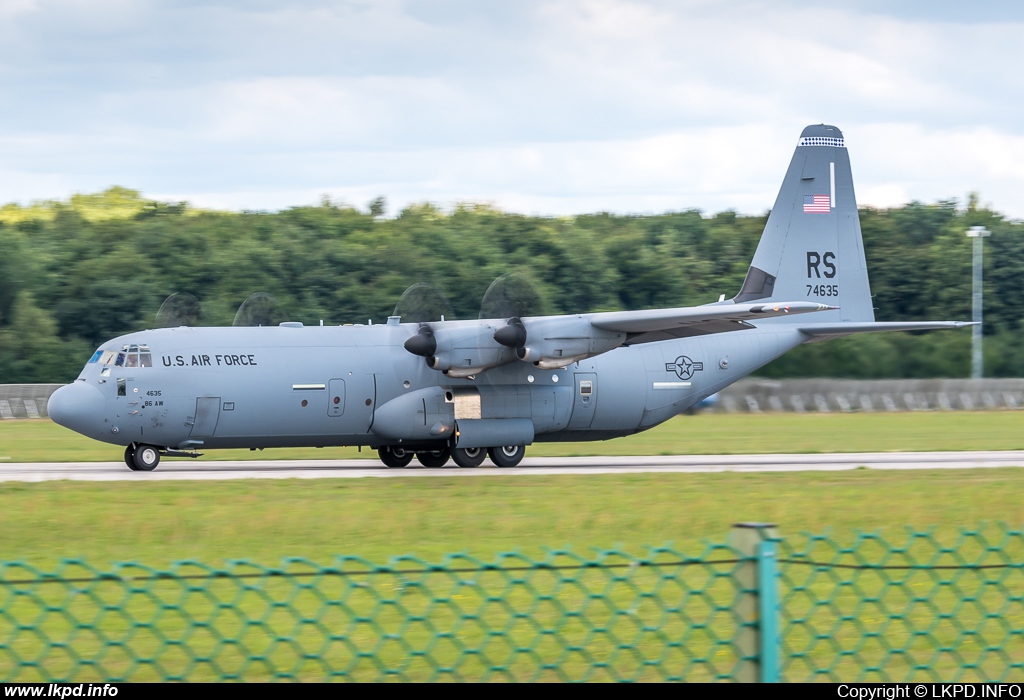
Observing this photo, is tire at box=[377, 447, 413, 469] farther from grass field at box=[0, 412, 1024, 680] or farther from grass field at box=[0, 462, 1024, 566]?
grass field at box=[0, 462, 1024, 566]

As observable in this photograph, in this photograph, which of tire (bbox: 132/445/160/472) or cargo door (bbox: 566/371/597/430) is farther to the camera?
cargo door (bbox: 566/371/597/430)

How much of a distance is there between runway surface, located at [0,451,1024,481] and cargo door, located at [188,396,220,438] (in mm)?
810

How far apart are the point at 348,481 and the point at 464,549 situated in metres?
7.29

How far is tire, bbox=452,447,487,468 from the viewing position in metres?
22.6

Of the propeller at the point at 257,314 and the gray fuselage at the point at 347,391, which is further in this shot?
the propeller at the point at 257,314

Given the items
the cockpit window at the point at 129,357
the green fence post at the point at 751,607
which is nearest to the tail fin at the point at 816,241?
the cockpit window at the point at 129,357

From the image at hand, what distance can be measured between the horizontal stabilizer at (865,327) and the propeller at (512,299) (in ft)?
20.6

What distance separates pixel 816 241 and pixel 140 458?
1550 centimetres

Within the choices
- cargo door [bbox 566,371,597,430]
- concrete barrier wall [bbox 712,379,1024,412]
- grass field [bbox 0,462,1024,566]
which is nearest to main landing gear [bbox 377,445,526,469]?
cargo door [bbox 566,371,597,430]

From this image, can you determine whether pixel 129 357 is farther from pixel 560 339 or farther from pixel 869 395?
pixel 869 395

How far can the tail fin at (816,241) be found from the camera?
86.3 feet

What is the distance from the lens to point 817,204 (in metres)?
26.8

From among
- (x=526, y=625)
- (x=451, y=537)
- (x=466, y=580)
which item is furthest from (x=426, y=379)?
(x=466, y=580)

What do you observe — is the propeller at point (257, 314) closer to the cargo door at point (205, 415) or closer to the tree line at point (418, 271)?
the cargo door at point (205, 415)
